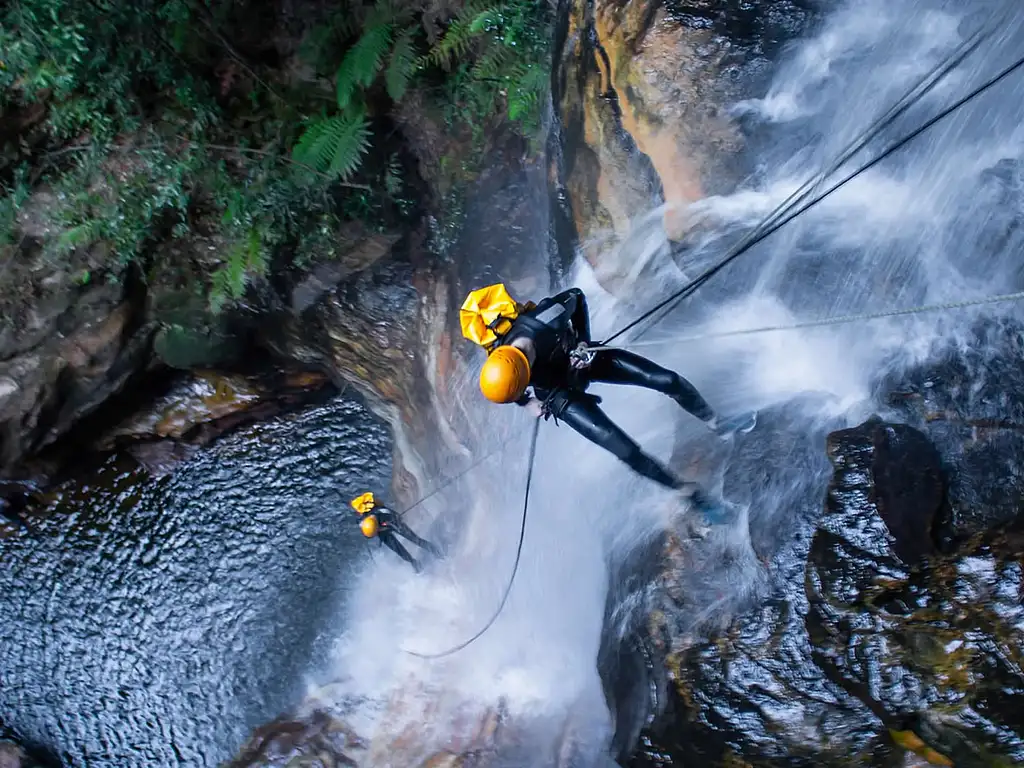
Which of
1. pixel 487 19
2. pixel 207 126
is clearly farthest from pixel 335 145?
pixel 207 126

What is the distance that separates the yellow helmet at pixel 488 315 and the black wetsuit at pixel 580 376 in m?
0.06

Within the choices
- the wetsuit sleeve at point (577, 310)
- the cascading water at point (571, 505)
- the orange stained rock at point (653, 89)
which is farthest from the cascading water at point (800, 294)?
the wetsuit sleeve at point (577, 310)

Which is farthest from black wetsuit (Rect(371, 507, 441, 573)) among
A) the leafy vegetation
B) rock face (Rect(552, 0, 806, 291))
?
rock face (Rect(552, 0, 806, 291))

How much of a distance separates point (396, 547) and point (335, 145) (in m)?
3.70

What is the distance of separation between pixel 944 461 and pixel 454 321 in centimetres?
418

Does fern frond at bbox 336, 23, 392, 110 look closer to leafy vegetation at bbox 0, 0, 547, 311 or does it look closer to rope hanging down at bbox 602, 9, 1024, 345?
leafy vegetation at bbox 0, 0, 547, 311

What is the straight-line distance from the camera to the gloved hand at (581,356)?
3932mm

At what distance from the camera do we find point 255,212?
22.5 ft

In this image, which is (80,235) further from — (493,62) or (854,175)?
(854,175)

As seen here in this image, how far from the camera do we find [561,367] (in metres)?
4.00

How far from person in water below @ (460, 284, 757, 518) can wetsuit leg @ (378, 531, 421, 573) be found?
3214 millimetres

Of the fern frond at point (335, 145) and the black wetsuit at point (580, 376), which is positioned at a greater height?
the fern frond at point (335, 145)

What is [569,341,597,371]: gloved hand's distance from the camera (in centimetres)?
393

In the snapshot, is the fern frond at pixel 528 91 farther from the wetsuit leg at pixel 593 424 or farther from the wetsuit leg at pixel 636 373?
the wetsuit leg at pixel 593 424
